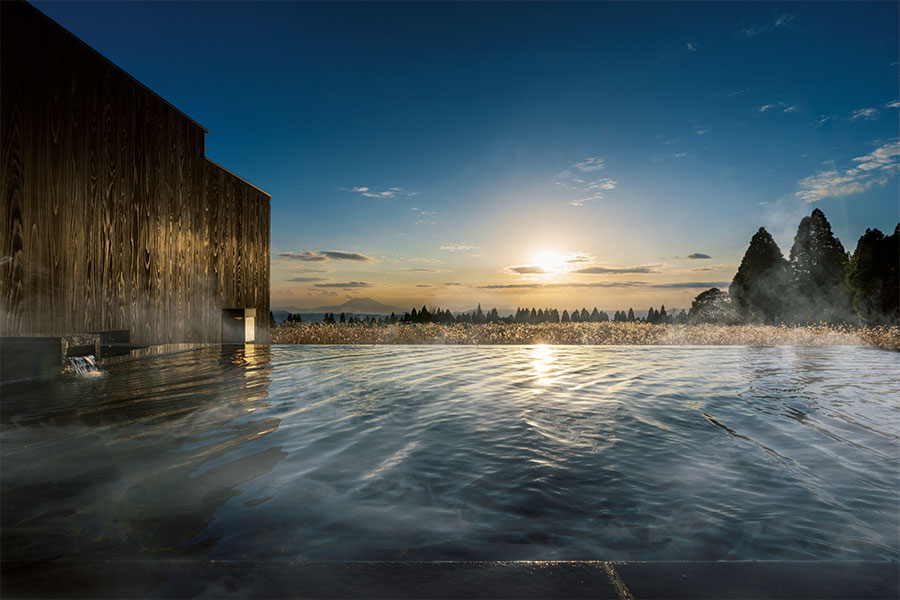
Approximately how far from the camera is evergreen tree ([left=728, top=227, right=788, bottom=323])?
26.2 meters

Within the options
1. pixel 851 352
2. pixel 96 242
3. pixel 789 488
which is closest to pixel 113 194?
pixel 96 242

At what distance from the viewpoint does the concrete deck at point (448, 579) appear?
171cm

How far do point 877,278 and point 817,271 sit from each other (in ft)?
11.7

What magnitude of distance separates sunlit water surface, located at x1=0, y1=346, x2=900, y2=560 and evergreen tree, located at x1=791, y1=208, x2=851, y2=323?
21.4 m

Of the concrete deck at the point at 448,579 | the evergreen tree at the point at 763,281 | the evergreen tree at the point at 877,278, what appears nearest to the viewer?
the concrete deck at the point at 448,579

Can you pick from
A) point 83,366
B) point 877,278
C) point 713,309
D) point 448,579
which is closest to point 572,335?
point 83,366

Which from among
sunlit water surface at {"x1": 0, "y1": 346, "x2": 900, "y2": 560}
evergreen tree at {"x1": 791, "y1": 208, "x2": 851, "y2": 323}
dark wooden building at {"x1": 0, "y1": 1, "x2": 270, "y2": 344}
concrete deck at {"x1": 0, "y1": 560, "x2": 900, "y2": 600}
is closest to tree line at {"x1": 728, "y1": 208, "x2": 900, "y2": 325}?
evergreen tree at {"x1": 791, "y1": 208, "x2": 851, "y2": 323}

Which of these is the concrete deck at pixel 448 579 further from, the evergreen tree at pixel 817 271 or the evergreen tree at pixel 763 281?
the evergreen tree at pixel 763 281

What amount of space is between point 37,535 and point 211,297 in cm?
1223

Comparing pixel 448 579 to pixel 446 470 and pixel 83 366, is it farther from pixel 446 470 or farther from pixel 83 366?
pixel 83 366

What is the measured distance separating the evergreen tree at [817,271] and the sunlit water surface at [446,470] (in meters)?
21.4

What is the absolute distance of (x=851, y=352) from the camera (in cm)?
1323

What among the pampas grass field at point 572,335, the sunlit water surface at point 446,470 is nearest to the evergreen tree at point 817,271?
the pampas grass field at point 572,335

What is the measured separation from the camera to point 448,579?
1.80 meters
